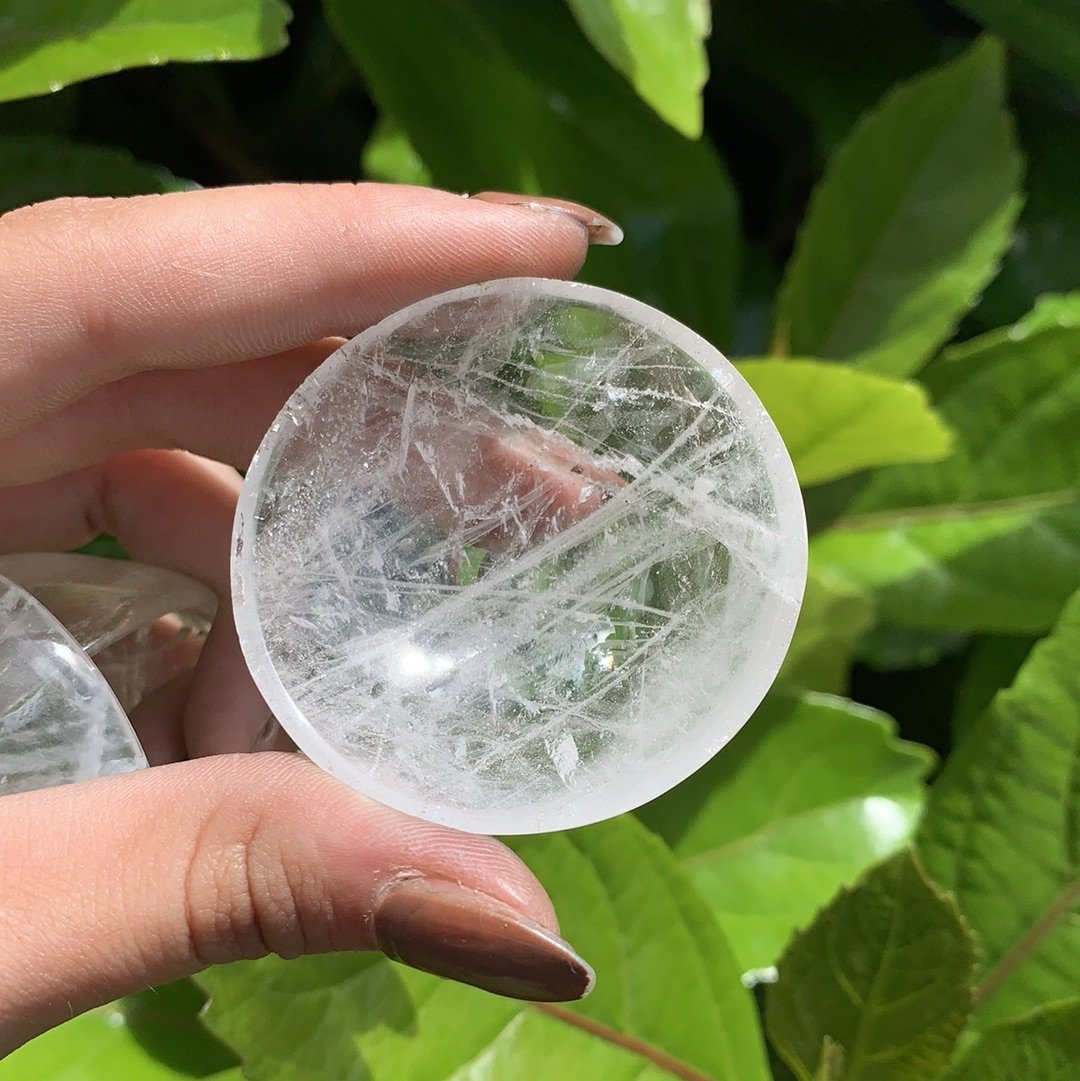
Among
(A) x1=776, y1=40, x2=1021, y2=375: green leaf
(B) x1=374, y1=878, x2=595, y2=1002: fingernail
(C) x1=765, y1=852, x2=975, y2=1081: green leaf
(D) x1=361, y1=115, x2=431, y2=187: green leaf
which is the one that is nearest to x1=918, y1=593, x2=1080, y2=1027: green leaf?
(C) x1=765, y1=852, x2=975, y2=1081: green leaf

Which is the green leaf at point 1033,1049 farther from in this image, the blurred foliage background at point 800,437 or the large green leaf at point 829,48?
the large green leaf at point 829,48

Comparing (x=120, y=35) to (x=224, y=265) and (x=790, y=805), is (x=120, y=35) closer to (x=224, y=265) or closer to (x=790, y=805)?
(x=224, y=265)

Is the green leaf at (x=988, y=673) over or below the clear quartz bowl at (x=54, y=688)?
below

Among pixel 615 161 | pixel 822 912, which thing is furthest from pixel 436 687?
pixel 615 161

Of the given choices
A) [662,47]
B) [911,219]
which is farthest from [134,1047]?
[911,219]

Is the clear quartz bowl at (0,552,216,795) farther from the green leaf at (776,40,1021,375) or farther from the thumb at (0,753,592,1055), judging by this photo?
the green leaf at (776,40,1021,375)

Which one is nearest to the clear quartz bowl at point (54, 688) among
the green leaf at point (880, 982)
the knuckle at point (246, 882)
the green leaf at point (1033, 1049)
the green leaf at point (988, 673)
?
the knuckle at point (246, 882)
